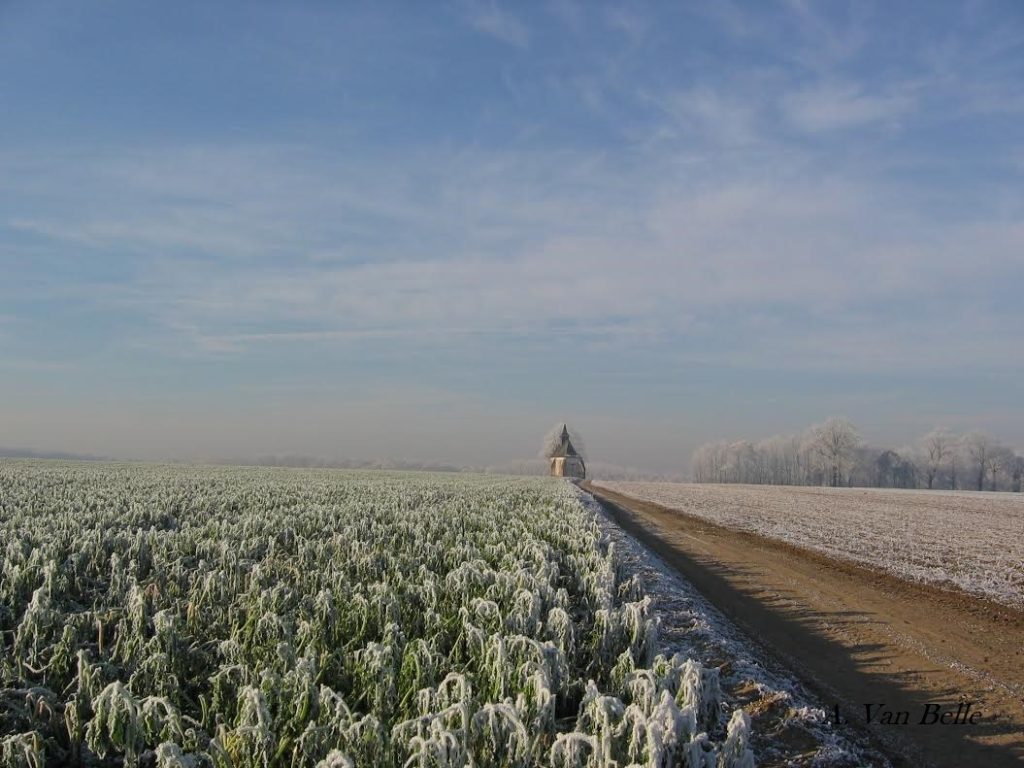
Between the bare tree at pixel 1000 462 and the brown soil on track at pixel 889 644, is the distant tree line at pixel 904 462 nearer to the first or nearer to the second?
the bare tree at pixel 1000 462

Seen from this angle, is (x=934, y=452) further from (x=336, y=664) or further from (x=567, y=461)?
(x=336, y=664)

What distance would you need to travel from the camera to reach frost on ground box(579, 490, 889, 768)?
613 cm

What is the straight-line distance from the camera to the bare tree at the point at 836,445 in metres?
121

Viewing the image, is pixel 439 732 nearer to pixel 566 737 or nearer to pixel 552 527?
pixel 566 737

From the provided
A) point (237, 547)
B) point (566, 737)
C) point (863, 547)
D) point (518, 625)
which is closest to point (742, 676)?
point (518, 625)

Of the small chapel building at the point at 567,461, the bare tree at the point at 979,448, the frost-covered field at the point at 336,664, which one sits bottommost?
the small chapel building at the point at 567,461

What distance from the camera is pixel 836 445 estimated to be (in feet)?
401

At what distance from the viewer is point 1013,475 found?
126625 mm

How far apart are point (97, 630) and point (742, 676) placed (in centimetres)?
741

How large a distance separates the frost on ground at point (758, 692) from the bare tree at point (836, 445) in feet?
404

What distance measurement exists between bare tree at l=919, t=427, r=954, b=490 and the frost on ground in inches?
5611

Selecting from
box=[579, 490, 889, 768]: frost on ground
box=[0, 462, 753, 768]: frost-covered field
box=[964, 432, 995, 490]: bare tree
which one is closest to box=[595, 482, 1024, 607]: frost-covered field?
box=[579, 490, 889, 768]: frost on ground

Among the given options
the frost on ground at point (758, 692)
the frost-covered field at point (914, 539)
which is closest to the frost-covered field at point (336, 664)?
the frost on ground at point (758, 692)

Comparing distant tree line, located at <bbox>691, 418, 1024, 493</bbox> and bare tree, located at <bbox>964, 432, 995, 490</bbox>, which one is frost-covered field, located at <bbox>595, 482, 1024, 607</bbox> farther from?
bare tree, located at <bbox>964, 432, 995, 490</bbox>
